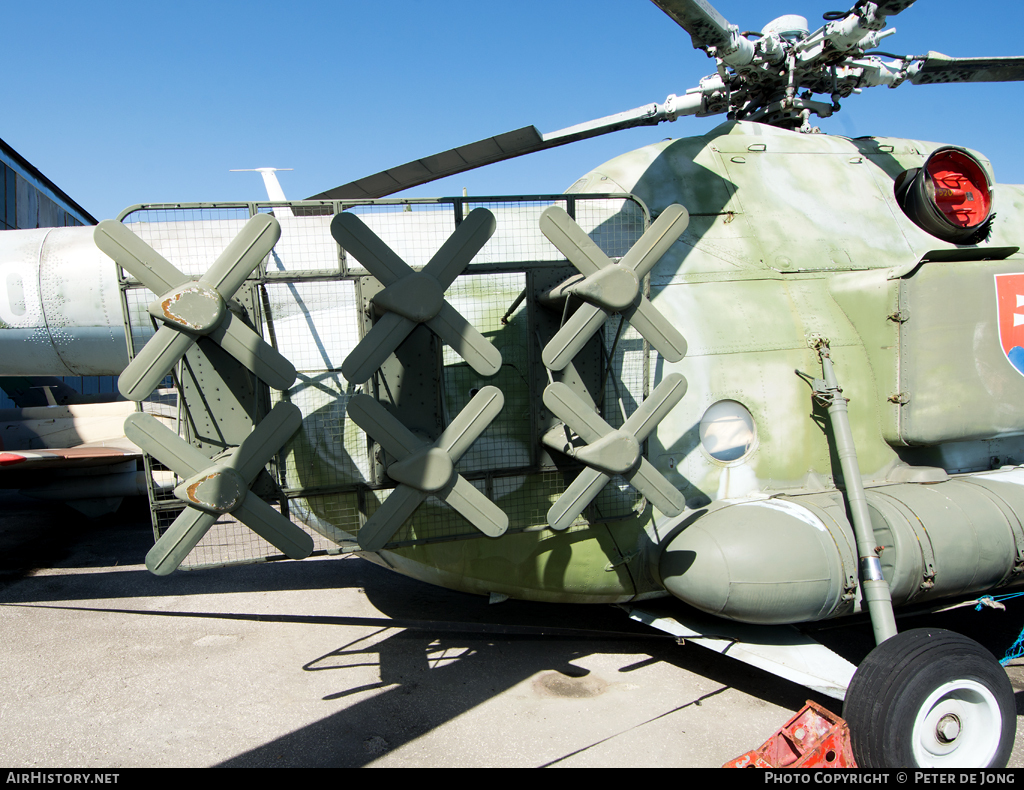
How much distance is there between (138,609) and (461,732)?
13.4 ft

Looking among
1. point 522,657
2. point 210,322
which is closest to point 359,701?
point 522,657

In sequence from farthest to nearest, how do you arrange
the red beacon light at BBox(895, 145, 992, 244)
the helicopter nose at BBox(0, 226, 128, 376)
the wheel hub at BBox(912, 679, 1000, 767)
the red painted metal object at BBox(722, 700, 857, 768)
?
the red beacon light at BBox(895, 145, 992, 244), the helicopter nose at BBox(0, 226, 128, 376), the wheel hub at BBox(912, 679, 1000, 767), the red painted metal object at BBox(722, 700, 857, 768)

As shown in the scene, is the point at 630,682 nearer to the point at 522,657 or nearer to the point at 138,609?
the point at 522,657

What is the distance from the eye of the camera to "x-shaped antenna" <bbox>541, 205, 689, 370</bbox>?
3.96m

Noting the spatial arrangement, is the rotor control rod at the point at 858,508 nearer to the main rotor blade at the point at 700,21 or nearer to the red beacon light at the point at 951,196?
the red beacon light at the point at 951,196

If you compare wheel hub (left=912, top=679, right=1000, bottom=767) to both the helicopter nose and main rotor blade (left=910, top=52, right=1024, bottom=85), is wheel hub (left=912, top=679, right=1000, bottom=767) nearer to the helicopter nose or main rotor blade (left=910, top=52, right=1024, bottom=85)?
main rotor blade (left=910, top=52, right=1024, bottom=85)

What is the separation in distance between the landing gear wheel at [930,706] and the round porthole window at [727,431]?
1.67 m

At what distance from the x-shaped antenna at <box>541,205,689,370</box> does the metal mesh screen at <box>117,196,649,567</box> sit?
1.52 ft

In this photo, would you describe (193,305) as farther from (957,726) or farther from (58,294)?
(957,726)

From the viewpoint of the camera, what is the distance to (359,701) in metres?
4.89

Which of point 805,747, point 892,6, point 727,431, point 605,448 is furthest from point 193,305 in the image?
point 892,6

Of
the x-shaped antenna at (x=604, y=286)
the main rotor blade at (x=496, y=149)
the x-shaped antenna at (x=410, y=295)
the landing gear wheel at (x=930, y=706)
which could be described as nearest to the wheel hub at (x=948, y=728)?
the landing gear wheel at (x=930, y=706)

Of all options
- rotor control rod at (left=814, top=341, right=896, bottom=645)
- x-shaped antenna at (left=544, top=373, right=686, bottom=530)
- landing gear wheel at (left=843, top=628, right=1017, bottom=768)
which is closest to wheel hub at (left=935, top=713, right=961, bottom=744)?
landing gear wheel at (left=843, top=628, right=1017, bottom=768)

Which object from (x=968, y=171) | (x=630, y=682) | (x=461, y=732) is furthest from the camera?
(x=968, y=171)
